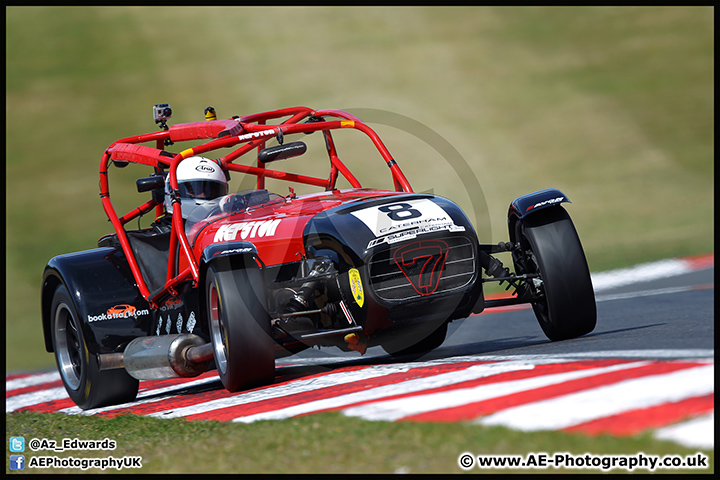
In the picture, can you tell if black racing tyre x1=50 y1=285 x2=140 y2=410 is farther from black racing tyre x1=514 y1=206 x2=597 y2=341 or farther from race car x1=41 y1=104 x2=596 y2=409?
black racing tyre x1=514 y1=206 x2=597 y2=341

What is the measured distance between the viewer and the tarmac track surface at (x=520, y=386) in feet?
13.3

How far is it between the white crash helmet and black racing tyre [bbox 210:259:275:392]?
1758mm

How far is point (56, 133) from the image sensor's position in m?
26.2

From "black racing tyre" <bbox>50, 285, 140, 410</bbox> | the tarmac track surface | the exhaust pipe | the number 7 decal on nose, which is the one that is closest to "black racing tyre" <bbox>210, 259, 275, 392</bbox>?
the tarmac track surface

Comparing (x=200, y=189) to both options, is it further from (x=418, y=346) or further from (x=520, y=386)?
(x=520, y=386)

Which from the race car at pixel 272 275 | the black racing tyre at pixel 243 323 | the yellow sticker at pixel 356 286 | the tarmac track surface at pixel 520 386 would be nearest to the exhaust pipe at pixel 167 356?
the race car at pixel 272 275

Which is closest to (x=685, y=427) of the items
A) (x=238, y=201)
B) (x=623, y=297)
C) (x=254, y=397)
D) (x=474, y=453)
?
(x=474, y=453)

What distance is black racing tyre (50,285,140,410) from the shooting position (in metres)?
7.39

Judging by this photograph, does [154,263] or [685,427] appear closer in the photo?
[685,427]

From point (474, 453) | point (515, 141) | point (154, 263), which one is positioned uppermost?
point (515, 141)

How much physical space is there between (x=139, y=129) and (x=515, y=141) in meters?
10.6

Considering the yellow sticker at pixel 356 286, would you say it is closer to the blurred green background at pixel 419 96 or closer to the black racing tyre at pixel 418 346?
the black racing tyre at pixel 418 346

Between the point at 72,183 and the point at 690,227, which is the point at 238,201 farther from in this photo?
the point at 72,183

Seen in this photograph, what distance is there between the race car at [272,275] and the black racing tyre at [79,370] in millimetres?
13
